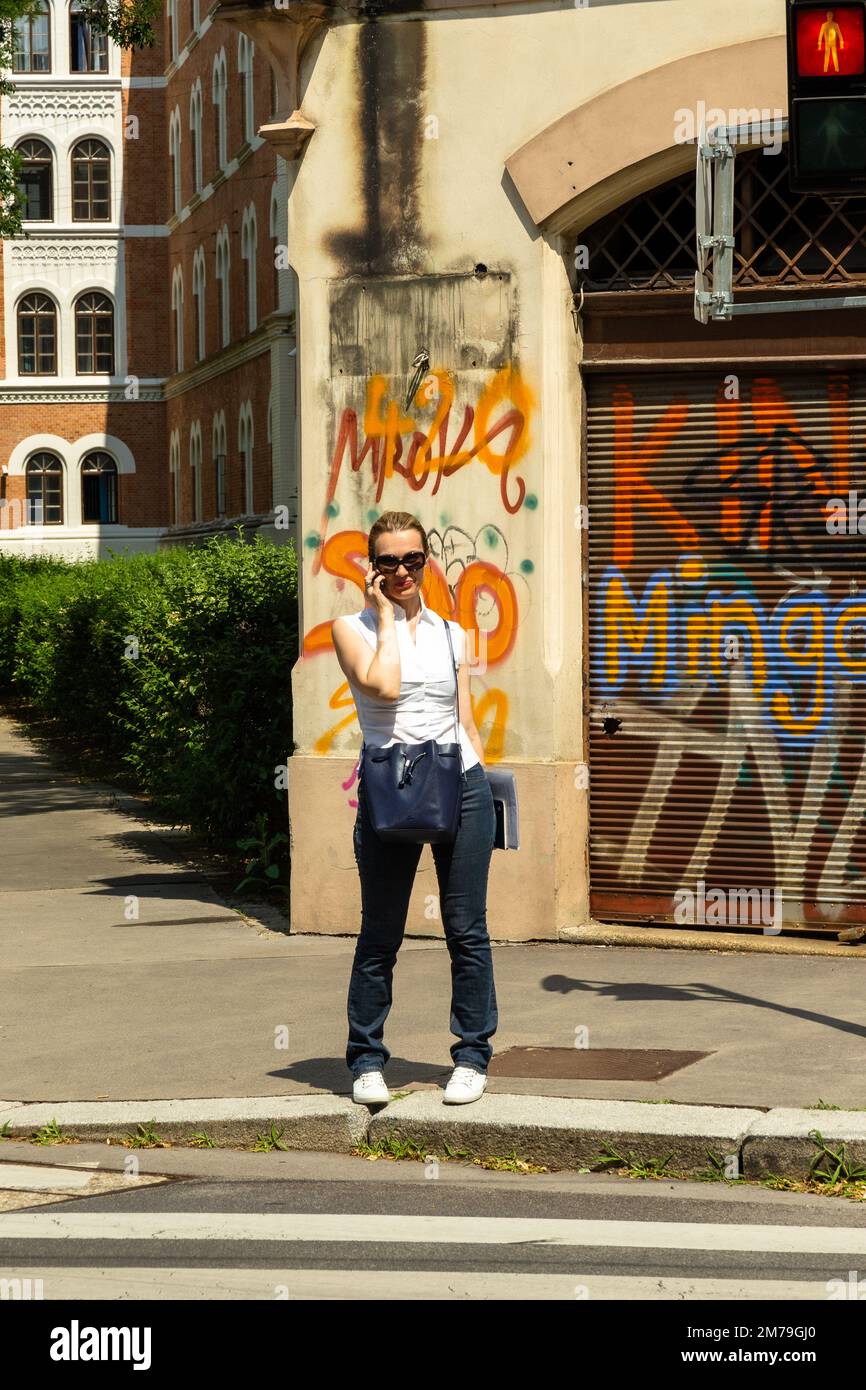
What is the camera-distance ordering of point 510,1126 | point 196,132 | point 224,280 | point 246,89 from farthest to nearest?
point 196,132, point 224,280, point 246,89, point 510,1126

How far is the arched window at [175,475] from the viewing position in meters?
52.4

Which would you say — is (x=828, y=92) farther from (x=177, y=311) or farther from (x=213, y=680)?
(x=177, y=311)

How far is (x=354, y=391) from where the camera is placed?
10.5 metres

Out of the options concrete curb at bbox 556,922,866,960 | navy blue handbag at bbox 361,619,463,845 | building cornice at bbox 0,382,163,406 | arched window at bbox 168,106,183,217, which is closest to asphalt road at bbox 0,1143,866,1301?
navy blue handbag at bbox 361,619,463,845

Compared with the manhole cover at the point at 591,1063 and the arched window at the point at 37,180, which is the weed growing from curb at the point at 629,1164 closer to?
the manhole cover at the point at 591,1063

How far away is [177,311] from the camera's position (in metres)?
52.5

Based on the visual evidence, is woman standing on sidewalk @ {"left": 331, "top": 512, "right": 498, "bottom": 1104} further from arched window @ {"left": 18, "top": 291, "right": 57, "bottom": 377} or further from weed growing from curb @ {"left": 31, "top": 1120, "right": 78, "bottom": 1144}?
arched window @ {"left": 18, "top": 291, "right": 57, "bottom": 377}

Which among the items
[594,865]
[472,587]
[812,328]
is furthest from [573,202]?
[594,865]

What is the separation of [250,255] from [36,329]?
1448 cm

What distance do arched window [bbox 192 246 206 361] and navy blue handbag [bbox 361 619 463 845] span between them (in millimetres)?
42779

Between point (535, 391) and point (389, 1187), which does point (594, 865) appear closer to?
point (535, 391)

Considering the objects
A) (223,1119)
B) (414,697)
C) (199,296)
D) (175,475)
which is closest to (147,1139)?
(223,1119)

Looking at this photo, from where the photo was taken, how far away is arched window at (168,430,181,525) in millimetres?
52438

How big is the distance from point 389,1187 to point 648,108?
5990mm
